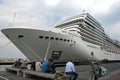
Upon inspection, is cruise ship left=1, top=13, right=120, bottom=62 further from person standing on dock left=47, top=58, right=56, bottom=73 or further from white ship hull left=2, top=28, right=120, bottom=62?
person standing on dock left=47, top=58, right=56, bottom=73

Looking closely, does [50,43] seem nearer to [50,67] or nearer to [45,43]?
[45,43]

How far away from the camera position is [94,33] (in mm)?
57188

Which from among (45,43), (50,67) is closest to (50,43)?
(45,43)

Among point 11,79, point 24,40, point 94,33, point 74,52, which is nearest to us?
point 11,79

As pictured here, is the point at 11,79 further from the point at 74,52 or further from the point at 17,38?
the point at 74,52

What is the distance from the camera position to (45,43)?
36156 mm

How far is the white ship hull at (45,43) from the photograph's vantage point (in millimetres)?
34750

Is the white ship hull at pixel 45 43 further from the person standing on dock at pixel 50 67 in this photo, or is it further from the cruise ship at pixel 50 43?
the person standing on dock at pixel 50 67

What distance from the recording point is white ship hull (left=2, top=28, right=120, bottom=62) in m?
34.8

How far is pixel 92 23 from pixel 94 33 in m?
3.20

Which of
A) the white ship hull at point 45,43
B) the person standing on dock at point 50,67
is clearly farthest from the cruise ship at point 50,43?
the person standing on dock at point 50,67

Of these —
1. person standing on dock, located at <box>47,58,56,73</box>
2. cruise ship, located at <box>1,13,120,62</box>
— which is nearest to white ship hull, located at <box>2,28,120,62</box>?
cruise ship, located at <box>1,13,120,62</box>

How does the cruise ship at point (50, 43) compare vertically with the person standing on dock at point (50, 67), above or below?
above

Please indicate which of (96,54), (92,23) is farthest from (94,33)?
(96,54)
